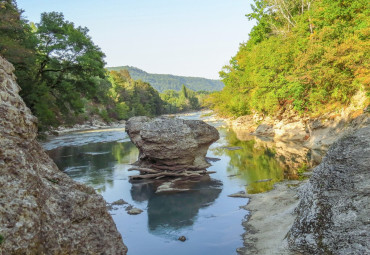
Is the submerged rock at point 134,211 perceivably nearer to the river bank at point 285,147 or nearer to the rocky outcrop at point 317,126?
the river bank at point 285,147

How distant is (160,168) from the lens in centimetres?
1678

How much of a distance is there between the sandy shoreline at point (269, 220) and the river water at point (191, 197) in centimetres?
33

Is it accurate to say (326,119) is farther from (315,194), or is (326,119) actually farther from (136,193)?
(315,194)

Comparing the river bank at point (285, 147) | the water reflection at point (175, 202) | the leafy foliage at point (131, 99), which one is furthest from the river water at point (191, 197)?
the leafy foliage at point (131, 99)

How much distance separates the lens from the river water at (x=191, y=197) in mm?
8609

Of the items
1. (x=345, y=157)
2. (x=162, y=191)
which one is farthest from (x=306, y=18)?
(x=345, y=157)

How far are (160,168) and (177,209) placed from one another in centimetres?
556

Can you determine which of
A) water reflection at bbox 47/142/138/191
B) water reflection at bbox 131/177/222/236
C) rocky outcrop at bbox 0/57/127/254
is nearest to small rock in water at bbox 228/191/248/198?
water reflection at bbox 131/177/222/236

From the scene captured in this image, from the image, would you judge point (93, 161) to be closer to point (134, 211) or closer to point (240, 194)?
point (134, 211)

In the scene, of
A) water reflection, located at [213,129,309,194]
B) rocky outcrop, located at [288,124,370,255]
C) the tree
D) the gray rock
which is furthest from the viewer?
the gray rock

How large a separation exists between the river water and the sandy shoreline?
1.07ft

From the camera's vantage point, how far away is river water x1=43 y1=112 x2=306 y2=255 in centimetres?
861

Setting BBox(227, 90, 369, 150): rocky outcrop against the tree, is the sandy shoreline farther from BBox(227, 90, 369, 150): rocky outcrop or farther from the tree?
the tree

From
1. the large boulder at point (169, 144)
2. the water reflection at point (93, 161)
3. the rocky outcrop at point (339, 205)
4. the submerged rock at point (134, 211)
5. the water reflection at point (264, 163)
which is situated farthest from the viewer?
the water reflection at point (93, 161)
